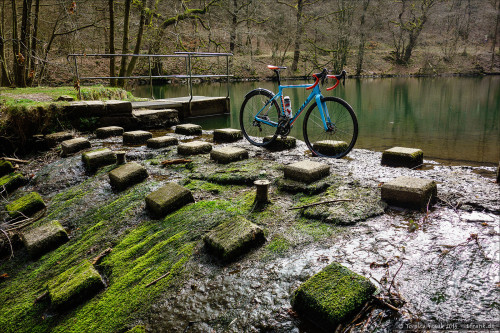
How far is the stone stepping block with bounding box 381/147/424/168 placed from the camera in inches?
149

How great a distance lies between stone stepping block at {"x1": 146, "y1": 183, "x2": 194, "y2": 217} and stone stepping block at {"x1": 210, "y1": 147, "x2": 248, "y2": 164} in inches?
40.7

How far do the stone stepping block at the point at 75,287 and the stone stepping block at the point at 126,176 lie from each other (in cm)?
137

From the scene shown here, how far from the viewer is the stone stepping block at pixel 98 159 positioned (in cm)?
429

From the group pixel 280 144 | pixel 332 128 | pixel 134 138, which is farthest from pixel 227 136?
pixel 332 128

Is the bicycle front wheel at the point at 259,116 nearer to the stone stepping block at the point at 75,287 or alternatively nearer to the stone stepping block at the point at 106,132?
the stone stepping block at the point at 106,132

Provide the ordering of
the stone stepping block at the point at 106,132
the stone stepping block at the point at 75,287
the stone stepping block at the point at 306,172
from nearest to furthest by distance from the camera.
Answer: the stone stepping block at the point at 75,287 → the stone stepping block at the point at 306,172 → the stone stepping block at the point at 106,132

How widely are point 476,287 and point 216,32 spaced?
2196 cm

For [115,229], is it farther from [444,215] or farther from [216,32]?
[216,32]

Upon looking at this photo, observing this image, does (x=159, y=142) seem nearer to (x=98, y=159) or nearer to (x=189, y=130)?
(x=98, y=159)

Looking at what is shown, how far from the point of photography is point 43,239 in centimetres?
287

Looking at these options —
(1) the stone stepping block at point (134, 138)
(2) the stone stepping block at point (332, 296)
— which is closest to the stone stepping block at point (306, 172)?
(2) the stone stepping block at point (332, 296)

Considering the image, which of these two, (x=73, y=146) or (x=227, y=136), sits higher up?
(x=227, y=136)

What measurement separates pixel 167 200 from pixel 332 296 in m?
1.74

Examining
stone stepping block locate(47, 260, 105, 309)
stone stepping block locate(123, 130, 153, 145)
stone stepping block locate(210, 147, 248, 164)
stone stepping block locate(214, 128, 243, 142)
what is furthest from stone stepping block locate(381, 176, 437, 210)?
stone stepping block locate(123, 130, 153, 145)
